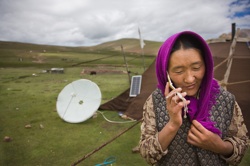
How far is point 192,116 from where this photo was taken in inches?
52.2

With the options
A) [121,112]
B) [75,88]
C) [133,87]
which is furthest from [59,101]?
[133,87]

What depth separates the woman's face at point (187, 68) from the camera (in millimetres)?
1285

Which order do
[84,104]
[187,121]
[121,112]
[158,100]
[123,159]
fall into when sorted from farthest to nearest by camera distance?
[121,112] < [84,104] < [123,159] < [158,100] < [187,121]

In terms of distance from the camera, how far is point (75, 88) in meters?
6.85

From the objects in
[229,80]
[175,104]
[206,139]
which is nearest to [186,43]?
[175,104]

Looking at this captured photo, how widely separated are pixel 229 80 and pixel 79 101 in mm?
4636

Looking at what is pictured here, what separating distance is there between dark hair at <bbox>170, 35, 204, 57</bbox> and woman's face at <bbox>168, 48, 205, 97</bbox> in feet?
0.08

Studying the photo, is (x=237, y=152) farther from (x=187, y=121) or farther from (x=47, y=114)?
(x=47, y=114)

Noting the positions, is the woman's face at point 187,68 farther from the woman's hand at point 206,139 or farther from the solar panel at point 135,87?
the solar panel at point 135,87

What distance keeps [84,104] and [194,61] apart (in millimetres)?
5713

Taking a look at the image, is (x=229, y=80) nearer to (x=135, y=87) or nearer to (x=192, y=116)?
(x=135, y=87)

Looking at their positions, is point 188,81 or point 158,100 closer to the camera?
point 188,81

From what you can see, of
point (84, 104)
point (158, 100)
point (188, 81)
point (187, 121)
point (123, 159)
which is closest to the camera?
point (188, 81)

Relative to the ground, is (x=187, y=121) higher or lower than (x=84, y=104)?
higher
